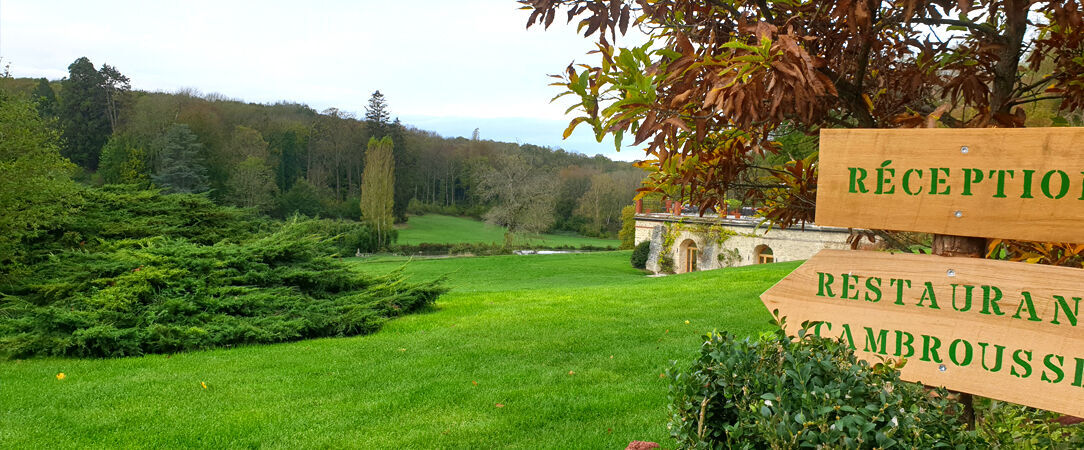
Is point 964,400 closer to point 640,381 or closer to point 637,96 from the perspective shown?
point 637,96

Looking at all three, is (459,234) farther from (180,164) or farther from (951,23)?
(951,23)

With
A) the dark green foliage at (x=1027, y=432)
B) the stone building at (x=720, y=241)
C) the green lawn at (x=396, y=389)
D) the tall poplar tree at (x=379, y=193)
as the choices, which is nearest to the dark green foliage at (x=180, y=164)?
the tall poplar tree at (x=379, y=193)

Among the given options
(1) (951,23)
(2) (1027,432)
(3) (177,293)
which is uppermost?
(1) (951,23)

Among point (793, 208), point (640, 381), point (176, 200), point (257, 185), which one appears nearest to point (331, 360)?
point (640, 381)

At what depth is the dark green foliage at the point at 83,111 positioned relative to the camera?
4994cm

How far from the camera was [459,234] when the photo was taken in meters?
59.5

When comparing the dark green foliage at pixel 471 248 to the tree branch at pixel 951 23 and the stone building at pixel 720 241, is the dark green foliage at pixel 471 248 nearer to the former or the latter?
the stone building at pixel 720 241

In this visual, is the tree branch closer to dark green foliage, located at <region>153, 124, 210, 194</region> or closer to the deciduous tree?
the deciduous tree

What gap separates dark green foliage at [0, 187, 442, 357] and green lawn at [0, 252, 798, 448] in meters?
0.35

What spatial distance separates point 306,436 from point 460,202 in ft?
238

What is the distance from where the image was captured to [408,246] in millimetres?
45938

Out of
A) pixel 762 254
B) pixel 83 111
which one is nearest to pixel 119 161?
pixel 83 111

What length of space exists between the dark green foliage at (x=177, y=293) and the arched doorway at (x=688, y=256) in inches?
833

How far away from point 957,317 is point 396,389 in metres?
3.97
